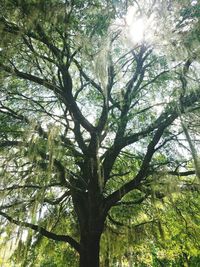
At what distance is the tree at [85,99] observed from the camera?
17.6ft

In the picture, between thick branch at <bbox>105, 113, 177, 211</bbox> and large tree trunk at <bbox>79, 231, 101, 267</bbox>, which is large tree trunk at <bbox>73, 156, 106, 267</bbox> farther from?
thick branch at <bbox>105, 113, 177, 211</bbox>

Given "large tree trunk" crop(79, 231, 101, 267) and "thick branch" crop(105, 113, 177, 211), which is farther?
"large tree trunk" crop(79, 231, 101, 267)

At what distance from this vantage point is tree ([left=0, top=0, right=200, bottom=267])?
211 inches

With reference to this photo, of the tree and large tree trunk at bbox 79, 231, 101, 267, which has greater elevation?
the tree

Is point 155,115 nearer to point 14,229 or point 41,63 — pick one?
point 41,63

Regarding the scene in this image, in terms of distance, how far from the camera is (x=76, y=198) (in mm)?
6910

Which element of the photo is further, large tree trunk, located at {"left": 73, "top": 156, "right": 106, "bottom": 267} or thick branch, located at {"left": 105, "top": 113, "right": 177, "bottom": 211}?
large tree trunk, located at {"left": 73, "top": 156, "right": 106, "bottom": 267}

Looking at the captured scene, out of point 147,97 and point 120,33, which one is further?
point 147,97

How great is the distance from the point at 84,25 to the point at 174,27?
1545mm

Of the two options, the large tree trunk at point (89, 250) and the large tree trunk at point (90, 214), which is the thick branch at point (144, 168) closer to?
the large tree trunk at point (90, 214)

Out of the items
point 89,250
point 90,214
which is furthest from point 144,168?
point 89,250

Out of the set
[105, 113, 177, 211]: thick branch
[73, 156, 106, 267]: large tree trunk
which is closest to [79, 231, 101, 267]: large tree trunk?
[73, 156, 106, 267]: large tree trunk

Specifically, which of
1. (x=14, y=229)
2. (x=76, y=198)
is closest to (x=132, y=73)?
(x=76, y=198)

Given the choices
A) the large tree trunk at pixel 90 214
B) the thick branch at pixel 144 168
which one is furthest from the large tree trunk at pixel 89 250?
the thick branch at pixel 144 168
